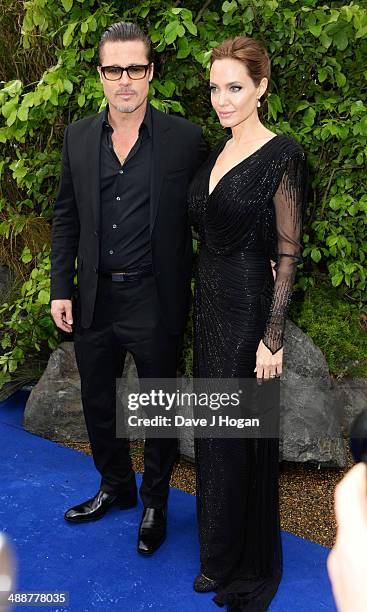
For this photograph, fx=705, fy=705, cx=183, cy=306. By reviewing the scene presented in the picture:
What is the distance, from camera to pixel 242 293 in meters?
2.53

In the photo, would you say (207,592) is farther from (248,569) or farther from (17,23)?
(17,23)

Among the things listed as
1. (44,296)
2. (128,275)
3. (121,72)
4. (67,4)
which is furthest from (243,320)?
(67,4)

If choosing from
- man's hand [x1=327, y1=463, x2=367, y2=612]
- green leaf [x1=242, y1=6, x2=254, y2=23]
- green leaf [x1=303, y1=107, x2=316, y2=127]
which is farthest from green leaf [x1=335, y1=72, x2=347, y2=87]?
man's hand [x1=327, y1=463, x2=367, y2=612]

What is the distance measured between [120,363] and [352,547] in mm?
2473

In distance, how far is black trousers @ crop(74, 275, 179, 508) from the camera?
113 inches

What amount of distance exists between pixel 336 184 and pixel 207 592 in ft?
8.05

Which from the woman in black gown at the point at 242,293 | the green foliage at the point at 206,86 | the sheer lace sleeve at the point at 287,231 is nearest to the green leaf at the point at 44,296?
the green foliage at the point at 206,86

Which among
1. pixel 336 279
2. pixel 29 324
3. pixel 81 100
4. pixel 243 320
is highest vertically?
pixel 81 100

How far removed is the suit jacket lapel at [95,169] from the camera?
277 cm

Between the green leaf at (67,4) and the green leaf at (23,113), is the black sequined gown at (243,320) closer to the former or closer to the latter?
the green leaf at (23,113)

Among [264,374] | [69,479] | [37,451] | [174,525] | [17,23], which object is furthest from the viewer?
[17,23]

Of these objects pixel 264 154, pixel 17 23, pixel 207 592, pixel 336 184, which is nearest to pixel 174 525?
pixel 207 592

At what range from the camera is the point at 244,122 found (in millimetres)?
2434

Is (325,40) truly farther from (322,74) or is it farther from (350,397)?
(350,397)
